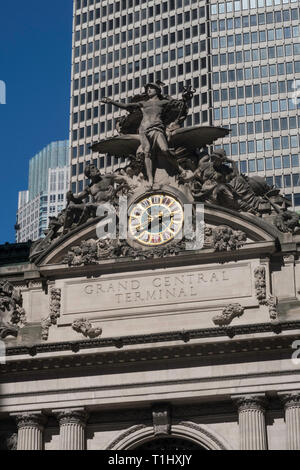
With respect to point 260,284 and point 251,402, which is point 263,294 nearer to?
point 260,284

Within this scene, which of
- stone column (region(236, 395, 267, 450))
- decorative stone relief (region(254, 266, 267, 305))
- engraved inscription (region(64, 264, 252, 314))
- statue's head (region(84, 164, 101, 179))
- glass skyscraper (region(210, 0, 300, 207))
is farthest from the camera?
Answer: glass skyscraper (region(210, 0, 300, 207))

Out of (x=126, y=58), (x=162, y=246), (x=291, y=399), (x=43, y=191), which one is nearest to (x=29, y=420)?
(x=162, y=246)

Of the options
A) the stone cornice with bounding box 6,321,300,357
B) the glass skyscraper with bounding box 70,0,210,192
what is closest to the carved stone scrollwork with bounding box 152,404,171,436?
the stone cornice with bounding box 6,321,300,357

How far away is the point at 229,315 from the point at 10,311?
10.5m

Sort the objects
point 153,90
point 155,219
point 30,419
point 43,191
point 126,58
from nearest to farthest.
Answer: point 30,419, point 155,219, point 153,90, point 126,58, point 43,191

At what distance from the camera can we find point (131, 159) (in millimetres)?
64125

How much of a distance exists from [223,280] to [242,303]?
1561 mm

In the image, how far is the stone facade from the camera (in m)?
58.0

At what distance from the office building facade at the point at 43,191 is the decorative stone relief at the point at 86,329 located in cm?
10644

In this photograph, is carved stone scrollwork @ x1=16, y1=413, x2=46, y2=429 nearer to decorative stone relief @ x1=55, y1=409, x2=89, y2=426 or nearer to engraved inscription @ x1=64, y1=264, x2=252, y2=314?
decorative stone relief @ x1=55, y1=409, x2=89, y2=426

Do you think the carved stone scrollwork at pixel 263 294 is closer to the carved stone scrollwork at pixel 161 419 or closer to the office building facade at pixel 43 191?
the carved stone scrollwork at pixel 161 419

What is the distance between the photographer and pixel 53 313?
61531 millimetres

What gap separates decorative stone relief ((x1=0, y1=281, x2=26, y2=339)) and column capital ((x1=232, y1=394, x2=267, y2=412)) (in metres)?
11.0
